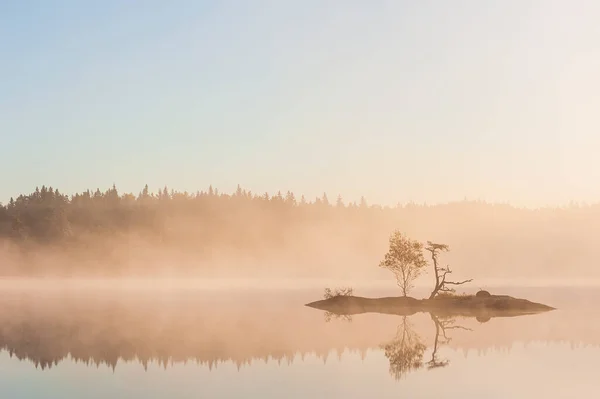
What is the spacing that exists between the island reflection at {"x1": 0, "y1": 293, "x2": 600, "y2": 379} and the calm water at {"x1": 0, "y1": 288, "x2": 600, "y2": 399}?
140 millimetres

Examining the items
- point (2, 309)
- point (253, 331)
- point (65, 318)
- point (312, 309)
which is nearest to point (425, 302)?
point (312, 309)

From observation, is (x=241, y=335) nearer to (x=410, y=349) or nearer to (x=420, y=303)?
(x=410, y=349)

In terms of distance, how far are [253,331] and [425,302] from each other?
102 ft

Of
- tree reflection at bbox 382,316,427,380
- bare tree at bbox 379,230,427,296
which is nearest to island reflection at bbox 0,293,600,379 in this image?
tree reflection at bbox 382,316,427,380

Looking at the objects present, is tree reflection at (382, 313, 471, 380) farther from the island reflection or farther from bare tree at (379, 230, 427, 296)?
bare tree at (379, 230, 427, 296)

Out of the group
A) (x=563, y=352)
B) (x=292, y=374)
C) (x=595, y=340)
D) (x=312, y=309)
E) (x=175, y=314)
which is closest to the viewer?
(x=292, y=374)

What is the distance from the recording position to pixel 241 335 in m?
64.8

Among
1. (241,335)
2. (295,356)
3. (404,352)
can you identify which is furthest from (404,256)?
(295,356)

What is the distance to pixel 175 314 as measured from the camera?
8938cm

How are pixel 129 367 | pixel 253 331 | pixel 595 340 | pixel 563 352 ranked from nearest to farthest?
A: pixel 129 367, pixel 563 352, pixel 595 340, pixel 253 331

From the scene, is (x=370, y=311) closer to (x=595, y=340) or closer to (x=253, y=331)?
(x=253, y=331)

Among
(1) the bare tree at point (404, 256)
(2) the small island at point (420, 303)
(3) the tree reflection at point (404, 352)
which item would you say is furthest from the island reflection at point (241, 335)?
(1) the bare tree at point (404, 256)

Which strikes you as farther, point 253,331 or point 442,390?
point 253,331

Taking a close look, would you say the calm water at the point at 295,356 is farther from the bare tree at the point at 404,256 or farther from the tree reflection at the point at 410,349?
the bare tree at the point at 404,256
